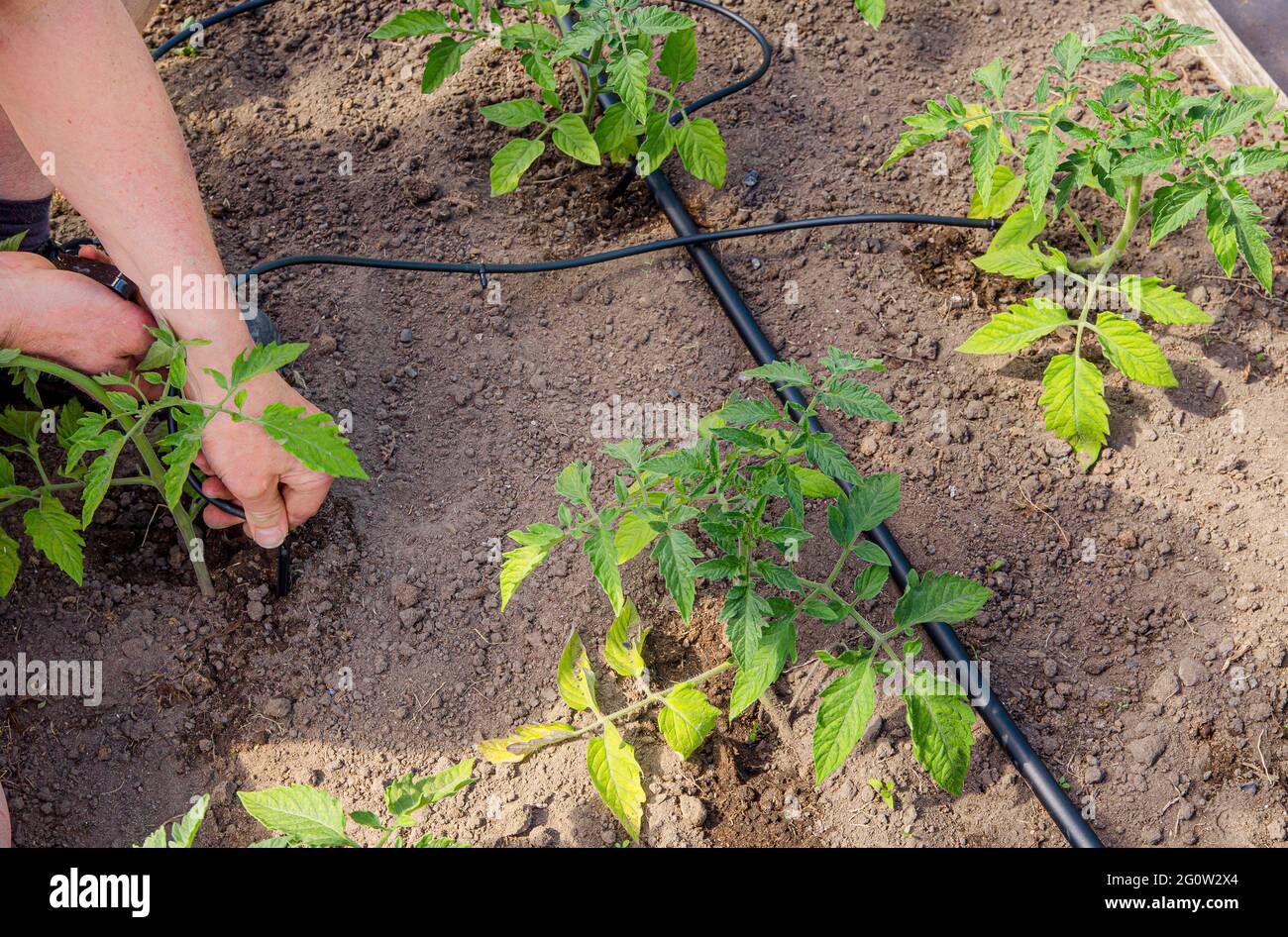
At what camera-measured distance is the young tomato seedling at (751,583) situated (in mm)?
1688

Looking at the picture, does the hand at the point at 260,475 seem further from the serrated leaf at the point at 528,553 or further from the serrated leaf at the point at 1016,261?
the serrated leaf at the point at 1016,261

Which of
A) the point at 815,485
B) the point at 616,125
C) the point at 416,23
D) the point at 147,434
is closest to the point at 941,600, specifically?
the point at 815,485

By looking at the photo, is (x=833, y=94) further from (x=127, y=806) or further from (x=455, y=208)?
(x=127, y=806)

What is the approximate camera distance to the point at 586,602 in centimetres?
213

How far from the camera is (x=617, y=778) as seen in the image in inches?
72.7

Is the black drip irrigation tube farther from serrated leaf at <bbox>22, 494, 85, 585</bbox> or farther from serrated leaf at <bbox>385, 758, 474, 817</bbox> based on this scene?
serrated leaf at <bbox>385, 758, 474, 817</bbox>

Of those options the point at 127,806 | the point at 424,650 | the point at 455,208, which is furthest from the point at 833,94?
the point at 127,806

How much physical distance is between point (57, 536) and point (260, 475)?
34 cm

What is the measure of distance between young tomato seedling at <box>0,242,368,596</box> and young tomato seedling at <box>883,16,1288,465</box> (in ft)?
4.58

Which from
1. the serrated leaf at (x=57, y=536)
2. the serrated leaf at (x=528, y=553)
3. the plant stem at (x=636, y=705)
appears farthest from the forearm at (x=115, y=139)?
the plant stem at (x=636, y=705)

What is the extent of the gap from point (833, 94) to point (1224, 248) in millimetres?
1140

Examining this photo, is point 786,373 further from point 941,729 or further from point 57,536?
point 57,536

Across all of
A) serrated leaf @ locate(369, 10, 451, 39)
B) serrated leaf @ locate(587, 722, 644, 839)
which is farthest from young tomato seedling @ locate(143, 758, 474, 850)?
serrated leaf @ locate(369, 10, 451, 39)

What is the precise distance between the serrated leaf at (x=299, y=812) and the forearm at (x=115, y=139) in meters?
0.71
